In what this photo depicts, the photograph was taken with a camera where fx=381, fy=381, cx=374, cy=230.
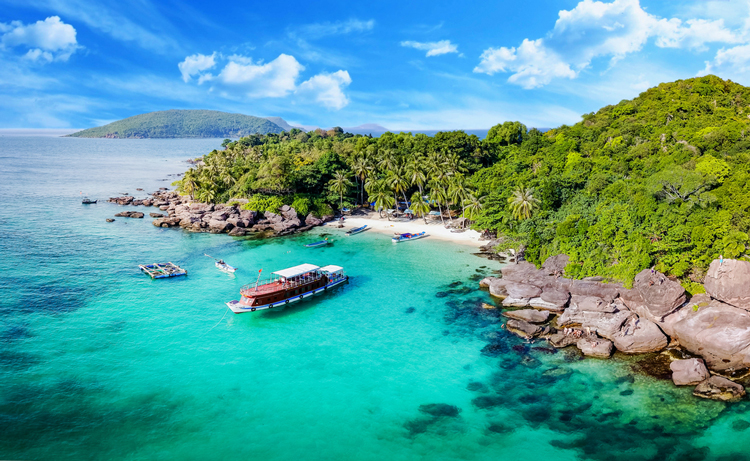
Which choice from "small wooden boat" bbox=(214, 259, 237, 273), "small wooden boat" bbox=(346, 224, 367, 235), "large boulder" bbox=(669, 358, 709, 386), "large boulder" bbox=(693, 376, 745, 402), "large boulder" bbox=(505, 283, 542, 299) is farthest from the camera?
"small wooden boat" bbox=(346, 224, 367, 235)

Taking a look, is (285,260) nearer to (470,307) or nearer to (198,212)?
(470,307)

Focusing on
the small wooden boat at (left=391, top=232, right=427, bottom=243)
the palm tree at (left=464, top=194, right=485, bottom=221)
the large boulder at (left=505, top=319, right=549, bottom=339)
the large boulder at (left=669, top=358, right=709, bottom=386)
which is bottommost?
the large boulder at (left=669, top=358, right=709, bottom=386)

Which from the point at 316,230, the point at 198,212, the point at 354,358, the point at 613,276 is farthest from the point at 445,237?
the point at 198,212

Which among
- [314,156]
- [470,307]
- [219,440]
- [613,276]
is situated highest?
[314,156]

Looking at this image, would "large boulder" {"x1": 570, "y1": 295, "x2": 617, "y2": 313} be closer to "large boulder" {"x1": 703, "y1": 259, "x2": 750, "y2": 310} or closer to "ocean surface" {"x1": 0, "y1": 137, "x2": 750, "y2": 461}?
"ocean surface" {"x1": 0, "y1": 137, "x2": 750, "y2": 461}

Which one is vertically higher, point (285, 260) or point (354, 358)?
point (285, 260)

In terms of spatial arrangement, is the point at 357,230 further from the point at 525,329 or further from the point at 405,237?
the point at 525,329

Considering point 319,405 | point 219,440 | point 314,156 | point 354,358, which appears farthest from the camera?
point 314,156

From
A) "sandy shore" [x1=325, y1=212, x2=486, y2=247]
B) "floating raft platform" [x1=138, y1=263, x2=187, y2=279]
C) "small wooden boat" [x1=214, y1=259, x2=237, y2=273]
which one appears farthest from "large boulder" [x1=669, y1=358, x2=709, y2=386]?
"floating raft platform" [x1=138, y1=263, x2=187, y2=279]
